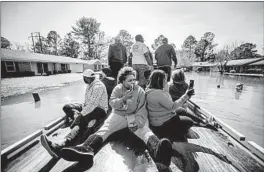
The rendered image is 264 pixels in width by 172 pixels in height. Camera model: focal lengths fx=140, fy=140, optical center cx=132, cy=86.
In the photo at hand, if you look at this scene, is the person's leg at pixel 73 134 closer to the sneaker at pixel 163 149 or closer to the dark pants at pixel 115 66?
the sneaker at pixel 163 149

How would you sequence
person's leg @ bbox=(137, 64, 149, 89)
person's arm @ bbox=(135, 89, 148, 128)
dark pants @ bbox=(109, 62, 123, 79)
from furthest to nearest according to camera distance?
dark pants @ bbox=(109, 62, 123, 79), person's leg @ bbox=(137, 64, 149, 89), person's arm @ bbox=(135, 89, 148, 128)

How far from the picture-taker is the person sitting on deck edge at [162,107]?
2406mm

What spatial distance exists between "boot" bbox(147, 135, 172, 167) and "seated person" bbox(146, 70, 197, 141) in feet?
1.64

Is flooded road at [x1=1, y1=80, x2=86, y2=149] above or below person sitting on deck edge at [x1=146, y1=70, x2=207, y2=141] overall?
below

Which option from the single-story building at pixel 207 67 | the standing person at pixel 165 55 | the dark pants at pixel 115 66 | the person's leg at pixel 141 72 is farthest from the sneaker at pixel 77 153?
the single-story building at pixel 207 67

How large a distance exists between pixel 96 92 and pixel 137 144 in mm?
1300

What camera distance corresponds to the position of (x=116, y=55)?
5.29 metres

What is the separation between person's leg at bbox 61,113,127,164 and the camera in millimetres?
1869

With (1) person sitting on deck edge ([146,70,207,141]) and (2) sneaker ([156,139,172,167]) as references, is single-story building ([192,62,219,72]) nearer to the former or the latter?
(1) person sitting on deck edge ([146,70,207,141])

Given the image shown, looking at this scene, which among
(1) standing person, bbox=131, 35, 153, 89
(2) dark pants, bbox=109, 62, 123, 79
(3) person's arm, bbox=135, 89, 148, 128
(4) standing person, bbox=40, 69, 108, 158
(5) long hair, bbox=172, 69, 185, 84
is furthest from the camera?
(2) dark pants, bbox=109, 62, 123, 79

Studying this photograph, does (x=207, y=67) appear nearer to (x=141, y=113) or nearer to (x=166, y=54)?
(x=166, y=54)

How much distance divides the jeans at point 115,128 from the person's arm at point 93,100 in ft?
1.54

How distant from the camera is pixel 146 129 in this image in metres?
2.40

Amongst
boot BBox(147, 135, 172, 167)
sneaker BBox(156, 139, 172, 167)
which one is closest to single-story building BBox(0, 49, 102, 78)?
boot BBox(147, 135, 172, 167)
